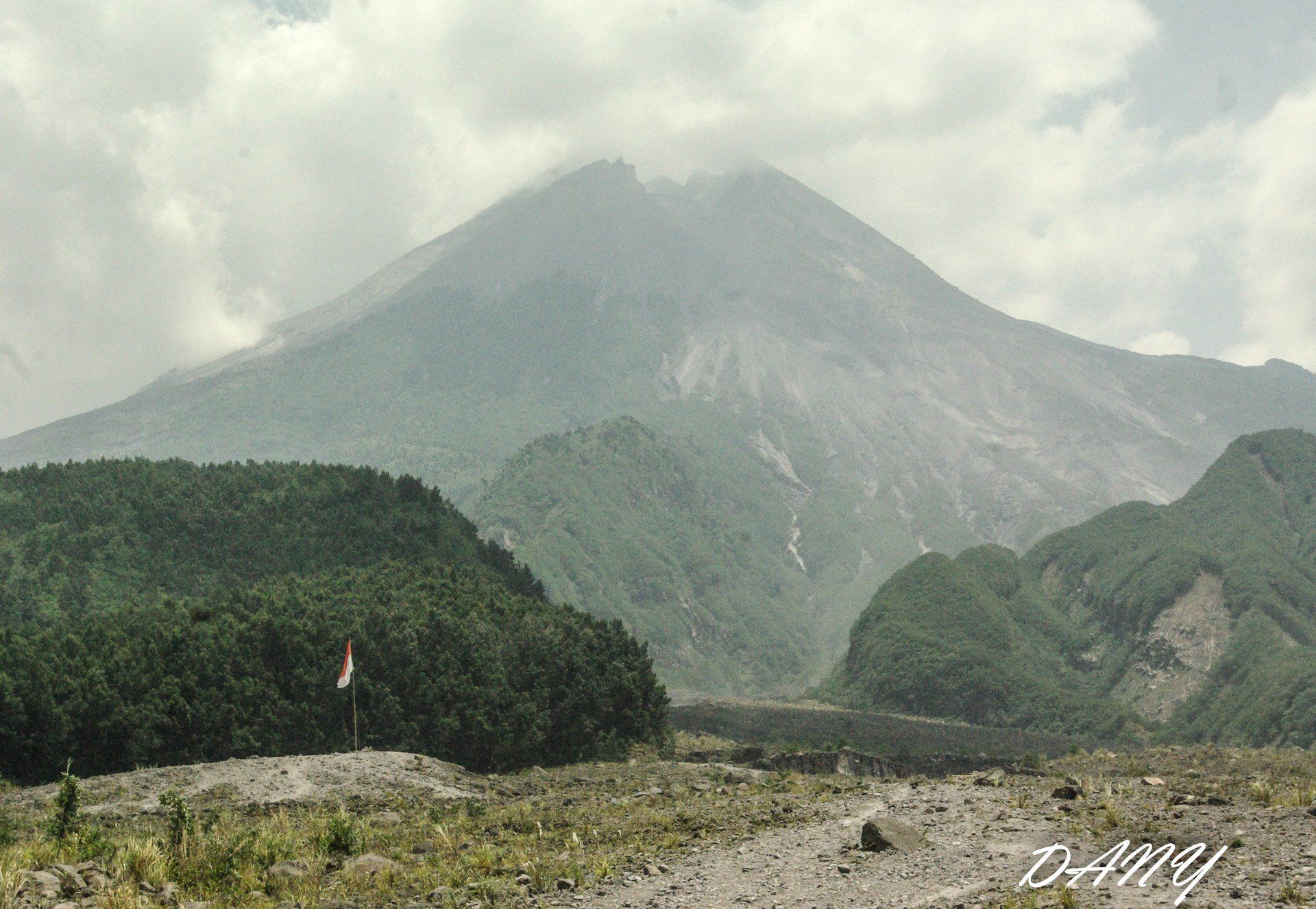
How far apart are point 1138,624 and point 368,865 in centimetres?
12924

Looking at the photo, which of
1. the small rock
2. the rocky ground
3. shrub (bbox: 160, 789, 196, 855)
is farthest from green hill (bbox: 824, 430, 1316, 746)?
shrub (bbox: 160, 789, 196, 855)

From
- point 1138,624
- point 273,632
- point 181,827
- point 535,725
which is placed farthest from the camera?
point 1138,624

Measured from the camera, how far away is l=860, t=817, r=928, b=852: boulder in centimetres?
2250

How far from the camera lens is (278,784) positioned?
3831 cm

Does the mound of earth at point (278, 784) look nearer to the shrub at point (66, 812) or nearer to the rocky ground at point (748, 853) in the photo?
the rocky ground at point (748, 853)

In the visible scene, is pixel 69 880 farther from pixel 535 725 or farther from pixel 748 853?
pixel 535 725

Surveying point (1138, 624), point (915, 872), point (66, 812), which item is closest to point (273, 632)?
point (66, 812)

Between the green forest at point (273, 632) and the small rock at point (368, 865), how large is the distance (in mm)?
28414

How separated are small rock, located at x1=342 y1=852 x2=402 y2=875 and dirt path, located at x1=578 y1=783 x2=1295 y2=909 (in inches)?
214

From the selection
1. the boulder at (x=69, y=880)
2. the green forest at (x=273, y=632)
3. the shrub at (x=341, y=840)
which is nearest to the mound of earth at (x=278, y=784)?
the shrub at (x=341, y=840)

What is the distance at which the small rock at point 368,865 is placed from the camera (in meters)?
23.8

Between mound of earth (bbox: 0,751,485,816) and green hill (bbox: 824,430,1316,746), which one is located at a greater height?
mound of earth (bbox: 0,751,485,816)

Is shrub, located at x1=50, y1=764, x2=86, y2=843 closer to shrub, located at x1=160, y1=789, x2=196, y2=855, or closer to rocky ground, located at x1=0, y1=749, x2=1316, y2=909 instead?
rocky ground, located at x1=0, y1=749, x2=1316, y2=909

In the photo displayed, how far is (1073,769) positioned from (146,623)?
44532mm
